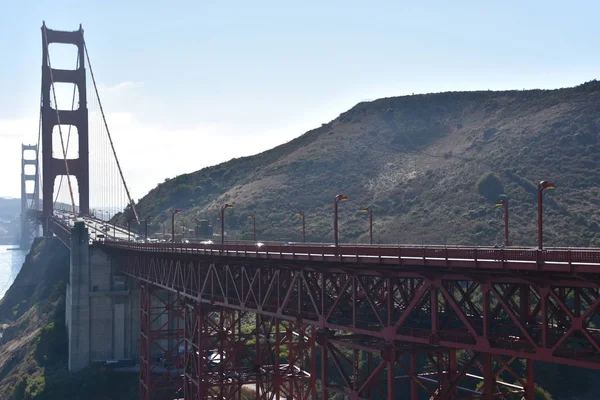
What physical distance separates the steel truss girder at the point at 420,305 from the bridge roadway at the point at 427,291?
1.5 inches

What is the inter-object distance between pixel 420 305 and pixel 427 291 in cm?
159

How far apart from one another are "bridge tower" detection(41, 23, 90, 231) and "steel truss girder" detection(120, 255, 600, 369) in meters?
64.5

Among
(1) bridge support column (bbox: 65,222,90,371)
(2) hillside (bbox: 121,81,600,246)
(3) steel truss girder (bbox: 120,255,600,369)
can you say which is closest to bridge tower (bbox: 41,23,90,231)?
(2) hillside (bbox: 121,81,600,246)

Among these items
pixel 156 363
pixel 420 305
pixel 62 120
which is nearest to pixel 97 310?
pixel 156 363

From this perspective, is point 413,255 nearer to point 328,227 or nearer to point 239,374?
point 239,374

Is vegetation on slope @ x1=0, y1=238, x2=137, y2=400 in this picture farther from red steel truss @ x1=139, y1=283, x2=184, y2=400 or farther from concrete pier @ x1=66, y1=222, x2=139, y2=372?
red steel truss @ x1=139, y1=283, x2=184, y2=400

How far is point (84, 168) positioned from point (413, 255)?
89242mm

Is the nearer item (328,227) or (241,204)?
(328,227)

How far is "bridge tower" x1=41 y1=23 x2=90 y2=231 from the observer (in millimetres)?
101000

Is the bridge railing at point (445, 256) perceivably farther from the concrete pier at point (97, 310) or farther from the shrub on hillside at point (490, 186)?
the shrub on hillside at point (490, 186)

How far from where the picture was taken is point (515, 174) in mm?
78688

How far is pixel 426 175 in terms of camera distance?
90312 millimetres

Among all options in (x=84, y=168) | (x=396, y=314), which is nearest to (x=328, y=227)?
(x=84, y=168)

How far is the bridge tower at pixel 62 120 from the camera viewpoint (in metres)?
101
